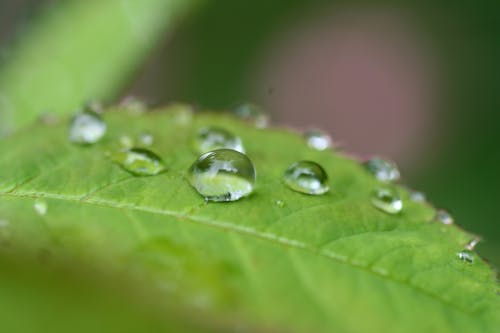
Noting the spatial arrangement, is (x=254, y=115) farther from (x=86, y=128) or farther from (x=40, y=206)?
(x=40, y=206)

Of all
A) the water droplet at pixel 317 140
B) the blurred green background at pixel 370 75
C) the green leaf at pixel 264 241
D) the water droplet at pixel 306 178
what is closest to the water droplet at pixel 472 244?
the green leaf at pixel 264 241

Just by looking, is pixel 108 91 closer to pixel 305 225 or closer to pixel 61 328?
pixel 305 225

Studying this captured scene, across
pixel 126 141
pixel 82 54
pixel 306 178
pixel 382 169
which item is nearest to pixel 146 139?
pixel 126 141

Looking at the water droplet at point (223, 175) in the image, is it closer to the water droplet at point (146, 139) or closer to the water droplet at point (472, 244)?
the water droplet at point (146, 139)

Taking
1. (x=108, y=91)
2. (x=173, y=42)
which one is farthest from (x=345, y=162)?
(x=173, y=42)

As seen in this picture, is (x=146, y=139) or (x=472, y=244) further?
(x=146, y=139)

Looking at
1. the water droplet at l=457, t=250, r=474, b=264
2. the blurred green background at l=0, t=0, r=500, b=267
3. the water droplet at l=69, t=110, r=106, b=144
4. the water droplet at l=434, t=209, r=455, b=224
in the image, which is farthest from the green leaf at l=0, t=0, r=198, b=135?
the water droplet at l=457, t=250, r=474, b=264
